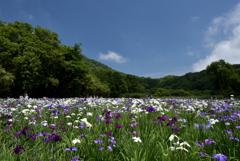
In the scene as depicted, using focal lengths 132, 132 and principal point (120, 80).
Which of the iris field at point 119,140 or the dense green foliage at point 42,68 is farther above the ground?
the dense green foliage at point 42,68

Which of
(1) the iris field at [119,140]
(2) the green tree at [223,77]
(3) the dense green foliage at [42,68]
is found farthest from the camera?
(2) the green tree at [223,77]

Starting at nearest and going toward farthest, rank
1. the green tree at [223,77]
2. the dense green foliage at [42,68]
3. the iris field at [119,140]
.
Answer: the iris field at [119,140]
the dense green foliage at [42,68]
the green tree at [223,77]

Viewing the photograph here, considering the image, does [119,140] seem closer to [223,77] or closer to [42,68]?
[42,68]

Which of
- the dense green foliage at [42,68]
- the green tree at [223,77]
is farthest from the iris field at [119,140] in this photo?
the green tree at [223,77]

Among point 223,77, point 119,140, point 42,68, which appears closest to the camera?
point 119,140

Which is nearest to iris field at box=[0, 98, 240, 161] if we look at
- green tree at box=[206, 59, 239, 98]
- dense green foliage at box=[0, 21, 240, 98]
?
dense green foliage at box=[0, 21, 240, 98]

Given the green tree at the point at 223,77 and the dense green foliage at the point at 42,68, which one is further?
the green tree at the point at 223,77

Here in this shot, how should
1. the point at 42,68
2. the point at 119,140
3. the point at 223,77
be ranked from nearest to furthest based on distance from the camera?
the point at 119,140
the point at 42,68
the point at 223,77

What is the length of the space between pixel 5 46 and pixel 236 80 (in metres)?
49.8

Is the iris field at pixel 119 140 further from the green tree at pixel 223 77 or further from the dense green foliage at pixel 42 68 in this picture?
the green tree at pixel 223 77

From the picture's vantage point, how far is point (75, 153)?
2654 mm

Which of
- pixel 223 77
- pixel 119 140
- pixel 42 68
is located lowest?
pixel 119 140

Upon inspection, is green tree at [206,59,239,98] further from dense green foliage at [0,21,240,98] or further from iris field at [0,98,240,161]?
iris field at [0,98,240,161]

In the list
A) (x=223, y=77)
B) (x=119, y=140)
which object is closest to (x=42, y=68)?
(x=119, y=140)
